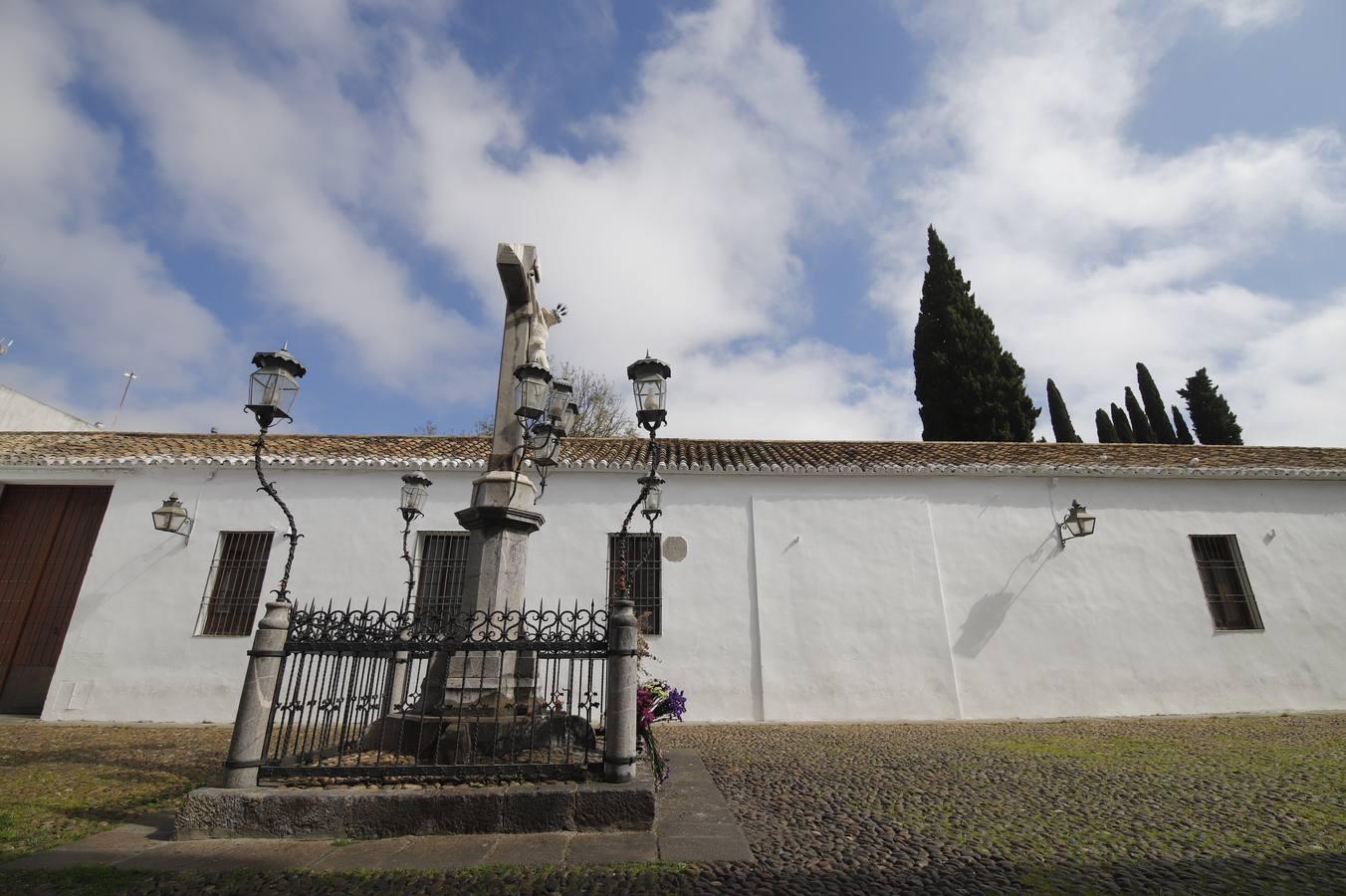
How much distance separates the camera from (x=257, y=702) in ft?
12.9

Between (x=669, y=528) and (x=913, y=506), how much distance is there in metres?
4.48

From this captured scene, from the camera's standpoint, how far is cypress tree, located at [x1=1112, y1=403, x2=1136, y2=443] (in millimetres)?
27722

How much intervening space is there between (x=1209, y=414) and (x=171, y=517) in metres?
32.8

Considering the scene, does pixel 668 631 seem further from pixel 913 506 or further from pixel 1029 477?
pixel 1029 477

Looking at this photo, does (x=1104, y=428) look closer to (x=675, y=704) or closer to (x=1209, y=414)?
(x=1209, y=414)

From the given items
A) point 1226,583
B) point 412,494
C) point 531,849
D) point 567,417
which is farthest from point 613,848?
point 1226,583

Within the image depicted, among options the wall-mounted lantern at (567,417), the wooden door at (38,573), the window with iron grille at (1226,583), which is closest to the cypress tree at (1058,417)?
the window with iron grille at (1226,583)

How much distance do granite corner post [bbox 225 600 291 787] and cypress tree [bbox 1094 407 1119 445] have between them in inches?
1314

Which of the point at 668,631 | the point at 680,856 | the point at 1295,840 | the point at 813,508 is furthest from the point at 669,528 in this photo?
the point at 1295,840

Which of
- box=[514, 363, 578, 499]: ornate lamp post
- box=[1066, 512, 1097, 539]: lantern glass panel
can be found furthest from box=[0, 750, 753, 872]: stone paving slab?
box=[1066, 512, 1097, 539]: lantern glass panel

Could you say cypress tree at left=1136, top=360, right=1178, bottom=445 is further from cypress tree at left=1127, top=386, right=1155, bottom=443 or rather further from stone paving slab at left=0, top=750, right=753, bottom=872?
stone paving slab at left=0, top=750, right=753, bottom=872

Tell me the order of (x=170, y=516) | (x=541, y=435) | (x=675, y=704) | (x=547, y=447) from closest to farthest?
1. (x=675, y=704)
2. (x=541, y=435)
3. (x=547, y=447)
4. (x=170, y=516)

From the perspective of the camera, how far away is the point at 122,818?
4180 millimetres

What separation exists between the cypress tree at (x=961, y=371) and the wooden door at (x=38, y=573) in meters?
20.8
